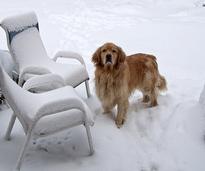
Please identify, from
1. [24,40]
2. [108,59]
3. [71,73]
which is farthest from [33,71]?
[108,59]

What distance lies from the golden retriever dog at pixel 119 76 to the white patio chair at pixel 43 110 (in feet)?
2.14

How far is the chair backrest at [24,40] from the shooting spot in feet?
13.4

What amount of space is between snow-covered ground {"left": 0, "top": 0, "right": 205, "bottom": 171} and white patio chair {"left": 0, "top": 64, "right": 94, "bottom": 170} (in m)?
0.26

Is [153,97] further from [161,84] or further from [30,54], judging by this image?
[30,54]

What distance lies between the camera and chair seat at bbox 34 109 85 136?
9.12 feet

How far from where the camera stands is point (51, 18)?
29.7 feet

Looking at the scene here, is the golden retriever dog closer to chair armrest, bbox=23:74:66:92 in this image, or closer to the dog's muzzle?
the dog's muzzle

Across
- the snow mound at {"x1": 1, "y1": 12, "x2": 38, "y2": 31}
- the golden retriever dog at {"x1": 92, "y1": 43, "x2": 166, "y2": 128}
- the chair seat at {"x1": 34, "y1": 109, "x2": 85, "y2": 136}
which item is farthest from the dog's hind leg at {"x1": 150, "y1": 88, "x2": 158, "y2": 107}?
the snow mound at {"x1": 1, "y1": 12, "x2": 38, "y2": 31}

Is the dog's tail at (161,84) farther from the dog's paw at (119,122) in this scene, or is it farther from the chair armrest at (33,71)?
the chair armrest at (33,71)

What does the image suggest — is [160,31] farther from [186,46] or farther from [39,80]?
[39,80]

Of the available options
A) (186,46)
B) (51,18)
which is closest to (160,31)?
(186,46)

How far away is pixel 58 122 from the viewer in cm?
287

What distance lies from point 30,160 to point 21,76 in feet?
3.83

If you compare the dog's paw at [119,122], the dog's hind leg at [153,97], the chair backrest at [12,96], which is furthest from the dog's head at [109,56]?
the chair backrest at [12,96]
